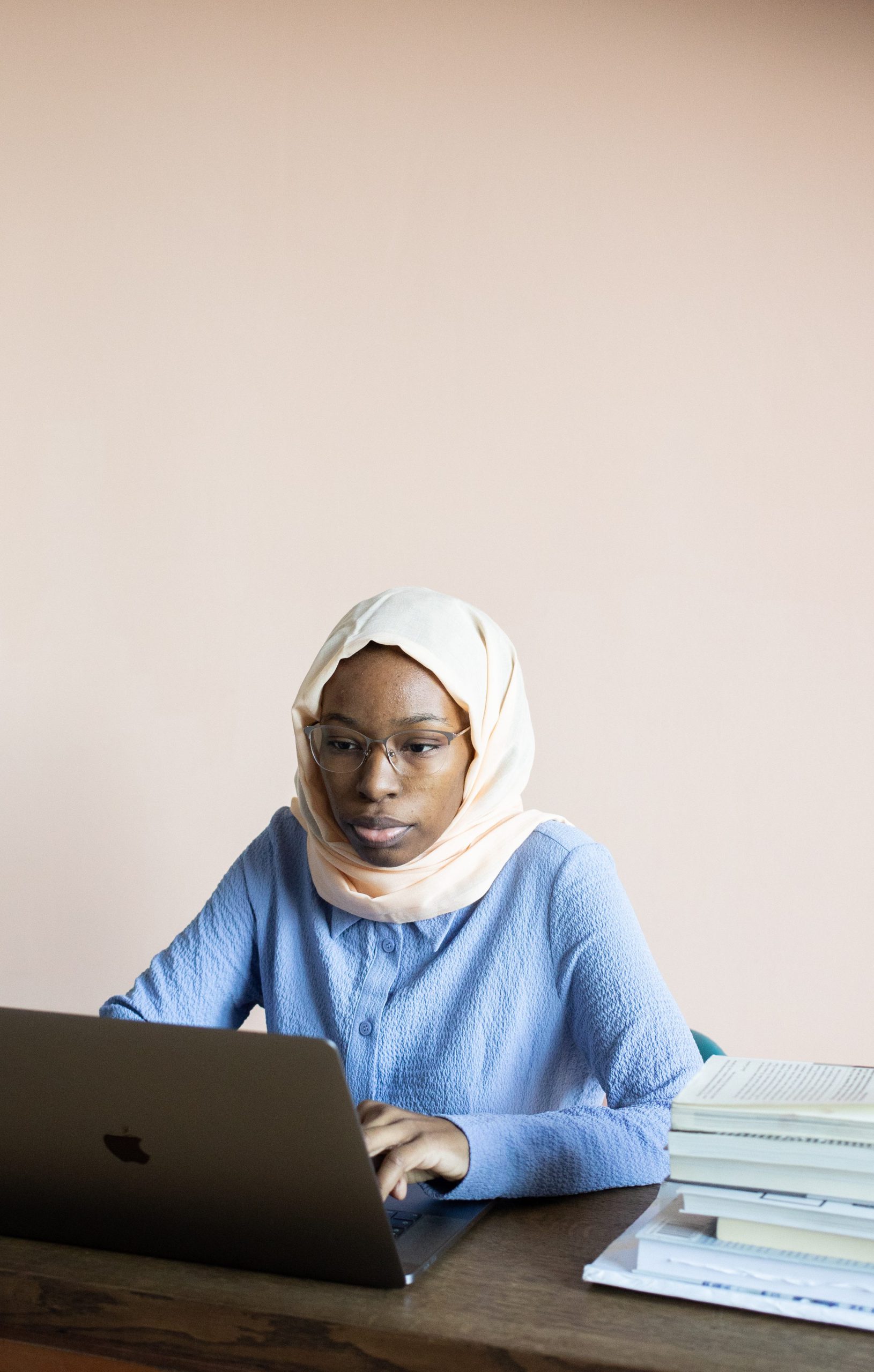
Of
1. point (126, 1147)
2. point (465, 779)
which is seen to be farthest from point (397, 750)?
point (126, 1147)

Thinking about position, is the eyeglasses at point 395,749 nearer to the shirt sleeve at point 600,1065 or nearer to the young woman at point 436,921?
the young woman at point 436,921

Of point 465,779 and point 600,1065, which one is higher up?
point 465,779

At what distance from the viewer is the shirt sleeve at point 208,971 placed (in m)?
1.53

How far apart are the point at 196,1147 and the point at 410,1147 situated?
0.23m

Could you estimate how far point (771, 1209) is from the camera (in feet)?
2.75

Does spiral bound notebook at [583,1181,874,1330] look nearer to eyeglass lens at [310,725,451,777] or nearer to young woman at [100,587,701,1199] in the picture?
young woman at [100,587,701,1199]

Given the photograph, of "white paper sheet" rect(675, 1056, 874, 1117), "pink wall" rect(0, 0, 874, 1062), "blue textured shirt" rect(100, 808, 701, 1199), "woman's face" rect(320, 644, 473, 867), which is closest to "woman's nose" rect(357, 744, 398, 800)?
"woman's face" rect(320, 644, 473, 867)

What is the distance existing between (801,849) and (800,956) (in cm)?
20

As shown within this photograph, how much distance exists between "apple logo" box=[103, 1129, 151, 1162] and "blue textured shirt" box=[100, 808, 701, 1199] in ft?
1.51

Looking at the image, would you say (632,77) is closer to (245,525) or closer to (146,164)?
(146,164)

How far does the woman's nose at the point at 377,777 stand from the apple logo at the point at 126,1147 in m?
0.59

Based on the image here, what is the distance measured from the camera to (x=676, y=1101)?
0.87m

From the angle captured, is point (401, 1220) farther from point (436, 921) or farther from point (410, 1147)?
point (436, 921)

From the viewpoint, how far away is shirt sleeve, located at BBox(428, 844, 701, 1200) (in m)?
1.08
